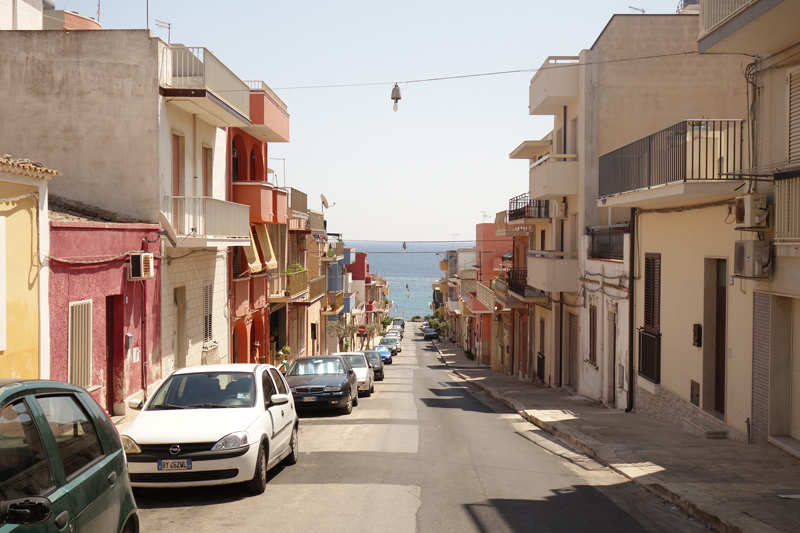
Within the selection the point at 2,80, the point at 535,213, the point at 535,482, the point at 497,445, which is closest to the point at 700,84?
the point at 535,213

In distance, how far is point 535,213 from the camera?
28.4 metres

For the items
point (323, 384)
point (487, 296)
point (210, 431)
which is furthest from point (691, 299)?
point (487, 296)

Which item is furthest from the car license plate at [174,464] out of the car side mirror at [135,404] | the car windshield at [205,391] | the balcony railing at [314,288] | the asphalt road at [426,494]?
the balcony railing at [314,288]

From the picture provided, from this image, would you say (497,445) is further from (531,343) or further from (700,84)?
(531,343)

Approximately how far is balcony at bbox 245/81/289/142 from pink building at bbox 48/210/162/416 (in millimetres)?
8305

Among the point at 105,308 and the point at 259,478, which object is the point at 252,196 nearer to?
the point at 105,308

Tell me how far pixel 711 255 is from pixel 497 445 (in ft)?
16.5

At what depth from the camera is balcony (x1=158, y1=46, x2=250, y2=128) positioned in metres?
15.8

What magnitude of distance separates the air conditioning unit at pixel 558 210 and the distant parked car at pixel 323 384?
1064 cm

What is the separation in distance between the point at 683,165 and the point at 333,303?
35.6m

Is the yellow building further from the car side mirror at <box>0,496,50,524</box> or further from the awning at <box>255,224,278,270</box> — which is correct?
the awning at <box>255,224,278,270</box>

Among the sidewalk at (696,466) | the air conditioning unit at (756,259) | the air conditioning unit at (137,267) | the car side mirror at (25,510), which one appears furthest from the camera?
the air conditioning unit at (137,267)

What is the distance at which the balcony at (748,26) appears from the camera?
372 inches

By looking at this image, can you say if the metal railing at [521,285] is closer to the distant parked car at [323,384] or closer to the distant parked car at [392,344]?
the distant parked car at [323,384]
